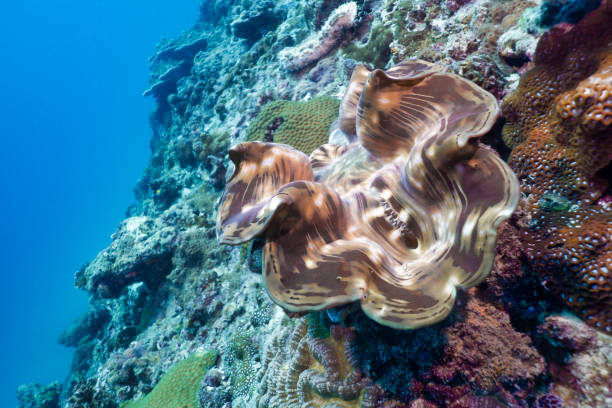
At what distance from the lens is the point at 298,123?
4.41 m

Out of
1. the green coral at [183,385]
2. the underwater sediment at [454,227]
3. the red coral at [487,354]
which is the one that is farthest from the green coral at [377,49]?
the green coral at [183,385]

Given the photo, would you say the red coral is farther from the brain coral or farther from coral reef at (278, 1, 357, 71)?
coral reef at (278, 1, 357, 71)

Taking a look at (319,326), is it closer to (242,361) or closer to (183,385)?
(242,361)

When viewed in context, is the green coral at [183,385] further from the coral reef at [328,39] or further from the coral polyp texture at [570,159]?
the coral reef at [328,39]

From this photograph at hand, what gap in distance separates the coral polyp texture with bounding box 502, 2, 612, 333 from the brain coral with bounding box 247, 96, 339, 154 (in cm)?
251

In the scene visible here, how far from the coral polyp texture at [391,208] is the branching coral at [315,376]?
3.00ft

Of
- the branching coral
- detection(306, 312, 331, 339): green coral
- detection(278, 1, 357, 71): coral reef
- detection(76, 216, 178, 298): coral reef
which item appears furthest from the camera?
detection(76, 216, 178, 298): coral reef

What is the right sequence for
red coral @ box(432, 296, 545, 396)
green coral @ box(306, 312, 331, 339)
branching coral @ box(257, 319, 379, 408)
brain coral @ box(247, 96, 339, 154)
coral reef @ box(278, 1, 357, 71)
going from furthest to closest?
1. coral reef @ box(278, 1, 357, 71)
2. brain coral @ box(247, 96, 339, 154)
3. green coral @ box(306, 312, 331, 339)
4. branching coral @ box(257, 319, 379, 408)
5. red coral @ box(432, 296, 545, 396)

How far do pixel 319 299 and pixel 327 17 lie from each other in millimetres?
6830

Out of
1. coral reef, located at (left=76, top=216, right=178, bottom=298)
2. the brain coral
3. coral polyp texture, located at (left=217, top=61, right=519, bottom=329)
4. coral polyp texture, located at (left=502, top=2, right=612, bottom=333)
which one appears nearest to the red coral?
coral polyp texture, located at (left=502, top=2, right=612, bottom=333)

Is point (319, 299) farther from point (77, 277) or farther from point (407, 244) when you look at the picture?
point (77, 277)

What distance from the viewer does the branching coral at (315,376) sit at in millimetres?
2047

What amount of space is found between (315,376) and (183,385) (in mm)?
2829

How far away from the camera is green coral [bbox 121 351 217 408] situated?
3.98 metres
